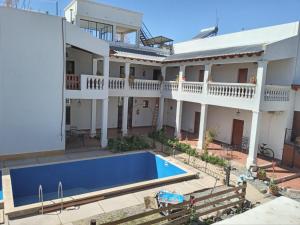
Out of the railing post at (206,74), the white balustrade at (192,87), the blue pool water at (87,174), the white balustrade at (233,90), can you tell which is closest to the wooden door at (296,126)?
the white balustrade at (233,90)

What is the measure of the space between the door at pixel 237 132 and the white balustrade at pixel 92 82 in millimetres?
10669

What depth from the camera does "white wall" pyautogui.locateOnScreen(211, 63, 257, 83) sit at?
17906mm

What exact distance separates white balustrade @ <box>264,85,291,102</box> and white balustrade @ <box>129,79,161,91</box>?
9.85 metres

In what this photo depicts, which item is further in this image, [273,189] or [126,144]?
[126,144]

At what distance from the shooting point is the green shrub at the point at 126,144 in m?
17.1

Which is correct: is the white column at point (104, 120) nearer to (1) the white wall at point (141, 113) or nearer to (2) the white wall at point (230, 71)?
(1) the white wall at point (141, 113)

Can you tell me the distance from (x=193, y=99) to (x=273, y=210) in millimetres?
14112

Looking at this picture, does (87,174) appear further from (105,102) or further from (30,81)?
(30,81)

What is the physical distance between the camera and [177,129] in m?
21.2

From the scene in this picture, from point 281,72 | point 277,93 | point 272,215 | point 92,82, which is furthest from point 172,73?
point 272,215

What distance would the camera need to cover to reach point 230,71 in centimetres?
1939

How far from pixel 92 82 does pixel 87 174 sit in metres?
5.96

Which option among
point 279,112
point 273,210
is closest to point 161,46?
point 279,112

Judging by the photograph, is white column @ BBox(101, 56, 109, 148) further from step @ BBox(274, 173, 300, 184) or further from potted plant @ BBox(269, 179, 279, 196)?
step @ BBox(274, 173, 300, 184)
